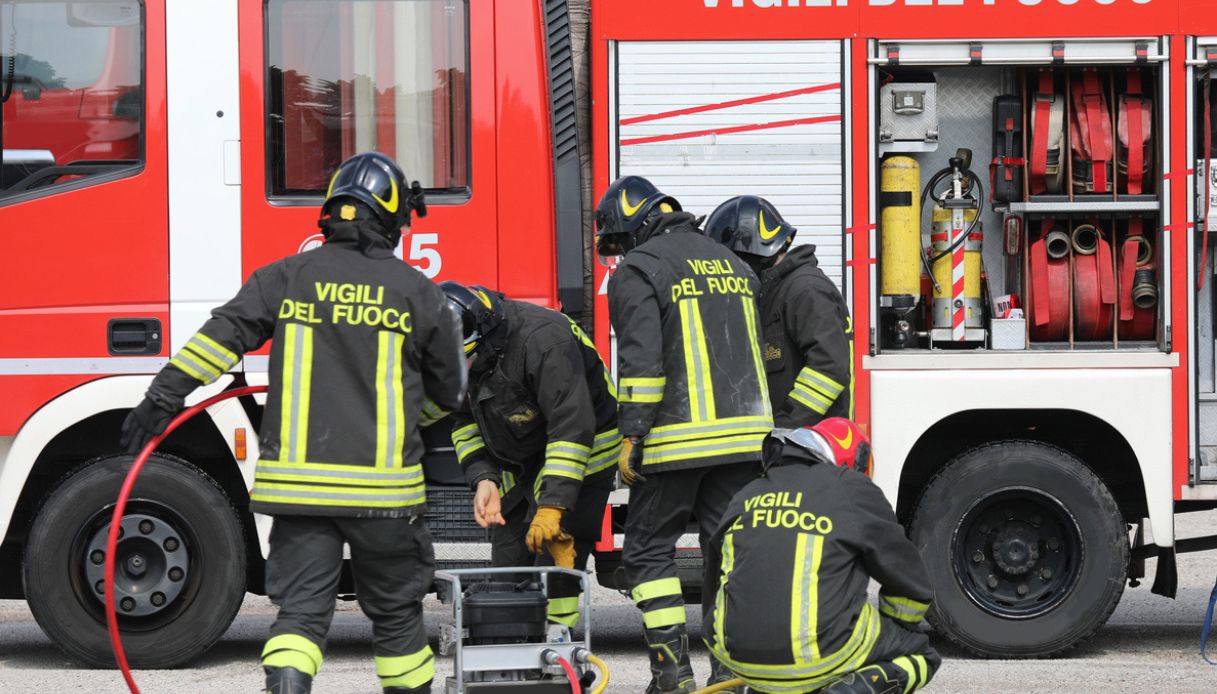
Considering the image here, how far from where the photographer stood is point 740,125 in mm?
6910

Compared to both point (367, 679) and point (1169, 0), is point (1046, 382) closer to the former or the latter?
point (1169, 0)

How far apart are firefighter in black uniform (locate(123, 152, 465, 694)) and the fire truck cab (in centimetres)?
172

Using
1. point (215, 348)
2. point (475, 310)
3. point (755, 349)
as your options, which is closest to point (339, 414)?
point (215, 348)

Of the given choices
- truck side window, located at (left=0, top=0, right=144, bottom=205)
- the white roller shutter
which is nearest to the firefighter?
the white roller shutter

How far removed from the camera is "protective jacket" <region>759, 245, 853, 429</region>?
20.0ft

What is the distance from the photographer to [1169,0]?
22.6ft

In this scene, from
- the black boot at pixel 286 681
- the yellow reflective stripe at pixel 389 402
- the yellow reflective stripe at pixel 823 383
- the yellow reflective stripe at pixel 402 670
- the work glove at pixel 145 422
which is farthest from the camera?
the yellow reflective stripe at pixel 823 383

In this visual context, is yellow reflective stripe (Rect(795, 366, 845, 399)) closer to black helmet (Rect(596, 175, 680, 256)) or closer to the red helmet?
black helmet (Rect(596, 175, 680, 256))

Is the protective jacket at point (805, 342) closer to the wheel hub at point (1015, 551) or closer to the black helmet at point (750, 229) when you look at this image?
the black helmet at point (750, 229)

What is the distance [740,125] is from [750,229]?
2.32ft

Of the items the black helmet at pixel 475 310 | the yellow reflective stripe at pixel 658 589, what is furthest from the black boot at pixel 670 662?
the black helmet at pixel 475 310

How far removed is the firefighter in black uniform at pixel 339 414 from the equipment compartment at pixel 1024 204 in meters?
2.62

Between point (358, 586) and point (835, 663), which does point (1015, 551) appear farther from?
point (358, 586)

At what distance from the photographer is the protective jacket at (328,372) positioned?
484 cm
